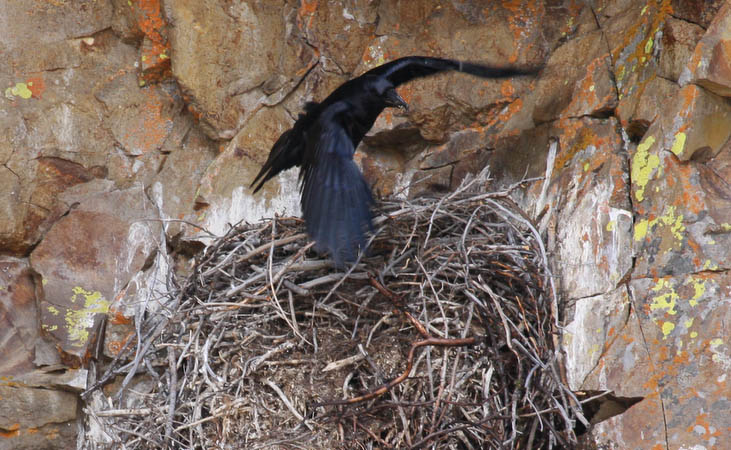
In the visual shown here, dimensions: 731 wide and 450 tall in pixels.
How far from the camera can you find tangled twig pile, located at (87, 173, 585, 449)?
7.80 ft

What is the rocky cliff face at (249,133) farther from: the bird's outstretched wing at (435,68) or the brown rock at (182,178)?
the bird's outstretched wing at (435,68)

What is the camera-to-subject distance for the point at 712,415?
2.05 meters

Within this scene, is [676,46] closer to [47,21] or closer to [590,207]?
[590,207]

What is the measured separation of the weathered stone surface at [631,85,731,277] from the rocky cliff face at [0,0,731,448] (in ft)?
0.04

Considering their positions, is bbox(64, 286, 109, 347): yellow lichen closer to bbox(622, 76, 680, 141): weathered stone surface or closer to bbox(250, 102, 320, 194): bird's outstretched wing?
bbox(250, 102, 320, 194): bird's outstretched wing

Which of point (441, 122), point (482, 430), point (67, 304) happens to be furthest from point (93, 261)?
point (482, 430)

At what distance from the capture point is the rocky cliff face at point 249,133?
8.18 ft

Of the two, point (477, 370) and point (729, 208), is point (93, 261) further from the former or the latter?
point (729, 208)

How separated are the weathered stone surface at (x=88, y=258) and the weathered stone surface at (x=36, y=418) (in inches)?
6.0

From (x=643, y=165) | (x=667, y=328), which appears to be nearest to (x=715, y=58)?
(x=643, y=165)

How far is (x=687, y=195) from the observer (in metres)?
2.25

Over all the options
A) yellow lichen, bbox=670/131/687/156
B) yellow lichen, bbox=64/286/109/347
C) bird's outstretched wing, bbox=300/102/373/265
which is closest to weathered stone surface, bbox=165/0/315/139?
bird's outstretched wing, bbox=300/102/373/265

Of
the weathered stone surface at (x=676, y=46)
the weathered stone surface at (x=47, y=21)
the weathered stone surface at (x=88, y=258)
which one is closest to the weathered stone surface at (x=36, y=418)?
the weathered stone surface at (x=88, y=258)

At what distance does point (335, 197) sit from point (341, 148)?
258 mm
